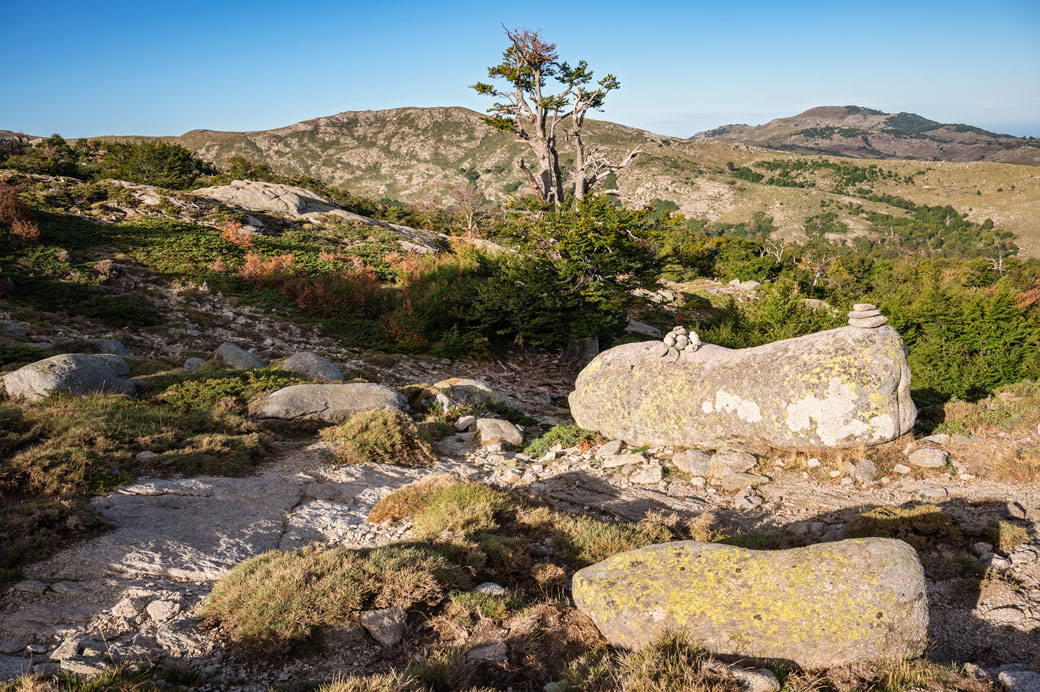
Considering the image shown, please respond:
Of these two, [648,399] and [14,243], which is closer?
[648,399]

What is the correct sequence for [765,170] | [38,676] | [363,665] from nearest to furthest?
1. [38,676]
2. [363,665]
3. [765,170]

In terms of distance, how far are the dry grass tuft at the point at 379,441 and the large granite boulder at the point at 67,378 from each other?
14.2ft

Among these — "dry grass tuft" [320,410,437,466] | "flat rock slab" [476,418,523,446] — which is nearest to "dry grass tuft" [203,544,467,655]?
"dry grass tuft" [320,410,437,466]

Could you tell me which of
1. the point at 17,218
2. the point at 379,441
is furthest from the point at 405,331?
the point at 17,218

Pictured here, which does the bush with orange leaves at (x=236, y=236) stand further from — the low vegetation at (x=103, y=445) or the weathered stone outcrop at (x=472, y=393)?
the weathered stone outcrop at (x=472, y=393)

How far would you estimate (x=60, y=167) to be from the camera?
106 ft

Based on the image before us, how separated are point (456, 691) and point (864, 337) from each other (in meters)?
8.13

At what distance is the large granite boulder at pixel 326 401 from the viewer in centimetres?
969

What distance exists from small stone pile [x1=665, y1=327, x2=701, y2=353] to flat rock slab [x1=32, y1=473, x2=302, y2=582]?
736cm

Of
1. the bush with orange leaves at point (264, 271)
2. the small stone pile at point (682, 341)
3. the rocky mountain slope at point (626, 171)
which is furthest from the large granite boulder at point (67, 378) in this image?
the rocky mountain slope at point (626, 171)

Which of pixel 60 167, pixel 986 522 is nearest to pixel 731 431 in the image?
pixel 986 522

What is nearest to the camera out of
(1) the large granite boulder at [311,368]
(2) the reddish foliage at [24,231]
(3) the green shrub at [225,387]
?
(3) the green shrub at [225,387]

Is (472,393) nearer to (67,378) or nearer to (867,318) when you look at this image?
(67,378)

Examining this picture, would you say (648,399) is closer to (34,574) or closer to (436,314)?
(34,574)
